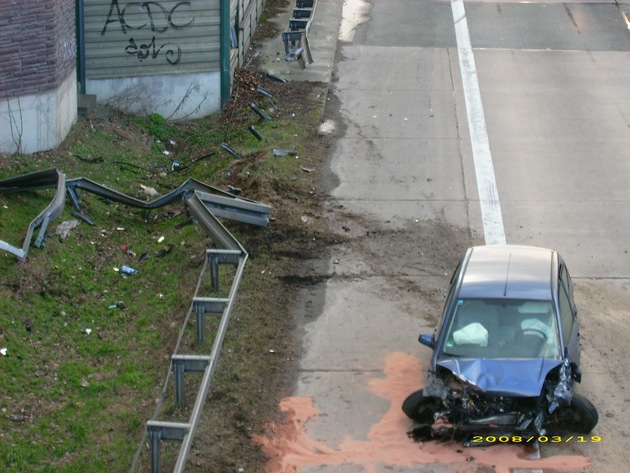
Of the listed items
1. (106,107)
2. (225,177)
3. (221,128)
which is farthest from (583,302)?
(106,107)

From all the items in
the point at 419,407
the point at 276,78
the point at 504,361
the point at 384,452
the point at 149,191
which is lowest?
the point at 276,78

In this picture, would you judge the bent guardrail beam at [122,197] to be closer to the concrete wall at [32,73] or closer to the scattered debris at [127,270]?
the scattered debris at [127,270]

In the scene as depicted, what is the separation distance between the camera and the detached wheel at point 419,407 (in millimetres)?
11766

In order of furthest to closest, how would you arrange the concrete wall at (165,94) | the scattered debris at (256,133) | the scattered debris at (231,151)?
the concrete wall at (165,94), the scattered debris at (256,133), the scattered debris at (231,151)

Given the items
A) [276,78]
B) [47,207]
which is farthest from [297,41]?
[47,207]

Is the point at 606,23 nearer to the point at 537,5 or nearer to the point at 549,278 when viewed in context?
the point at 537,5

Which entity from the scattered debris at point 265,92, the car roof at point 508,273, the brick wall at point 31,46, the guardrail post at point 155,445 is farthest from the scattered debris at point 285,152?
the guardrail post at point 155,445

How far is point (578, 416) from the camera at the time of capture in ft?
37.8

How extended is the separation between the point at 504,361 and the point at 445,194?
7.24 m

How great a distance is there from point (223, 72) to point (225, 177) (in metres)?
3.93

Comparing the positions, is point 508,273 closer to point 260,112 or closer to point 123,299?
point 123,299

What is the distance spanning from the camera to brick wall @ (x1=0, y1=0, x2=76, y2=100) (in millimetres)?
17219

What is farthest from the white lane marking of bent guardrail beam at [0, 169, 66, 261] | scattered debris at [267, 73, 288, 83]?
bent guardrail beam at [0, 169, 66, 261]
